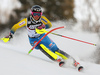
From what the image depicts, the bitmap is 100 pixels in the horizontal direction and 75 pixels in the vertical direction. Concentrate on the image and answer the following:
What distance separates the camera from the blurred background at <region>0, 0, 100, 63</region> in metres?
10.5

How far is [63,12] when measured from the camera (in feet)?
35.4

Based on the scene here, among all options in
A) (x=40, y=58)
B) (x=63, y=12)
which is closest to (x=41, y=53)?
(x=40, y=58)

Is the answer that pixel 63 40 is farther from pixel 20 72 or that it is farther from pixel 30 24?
pixel 20 72

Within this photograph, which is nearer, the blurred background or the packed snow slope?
the packed snow slope

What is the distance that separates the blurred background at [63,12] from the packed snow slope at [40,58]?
4.81 ft

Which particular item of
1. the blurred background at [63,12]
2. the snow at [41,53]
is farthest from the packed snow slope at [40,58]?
the blurred background at [63,12]

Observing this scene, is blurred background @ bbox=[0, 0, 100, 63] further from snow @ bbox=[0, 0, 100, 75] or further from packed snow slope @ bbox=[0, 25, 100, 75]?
packed snow slope @ bbox=[0, 25, 100, 75]

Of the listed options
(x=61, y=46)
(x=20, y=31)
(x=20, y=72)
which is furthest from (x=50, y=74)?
(x=20, y=31)

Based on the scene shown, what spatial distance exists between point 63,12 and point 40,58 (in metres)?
7.80

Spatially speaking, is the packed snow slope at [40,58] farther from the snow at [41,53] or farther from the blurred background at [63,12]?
the blurred background at [63,12]

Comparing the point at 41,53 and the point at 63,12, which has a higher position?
the point at 63,12

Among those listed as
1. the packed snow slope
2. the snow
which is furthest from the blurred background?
the packed snow slope

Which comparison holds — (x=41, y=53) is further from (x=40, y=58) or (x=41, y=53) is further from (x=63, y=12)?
(x=63, y=12)

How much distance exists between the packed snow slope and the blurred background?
147 cm
